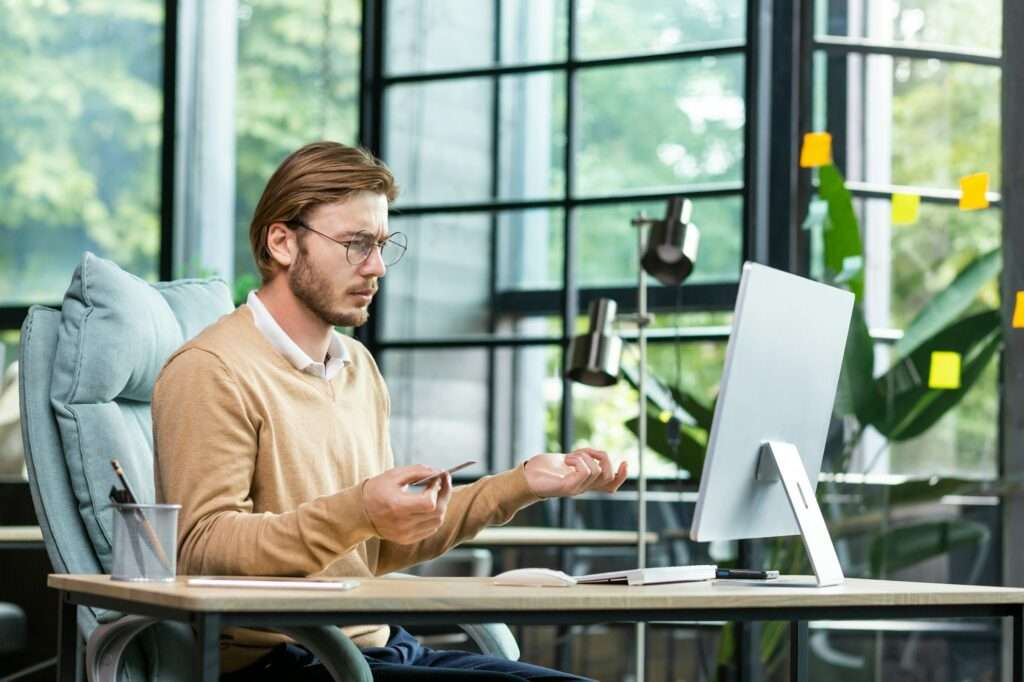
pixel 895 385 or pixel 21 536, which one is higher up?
pixel 895 385

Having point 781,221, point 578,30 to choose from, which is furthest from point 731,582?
point 578,30

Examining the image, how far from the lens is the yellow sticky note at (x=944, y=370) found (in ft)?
12.6

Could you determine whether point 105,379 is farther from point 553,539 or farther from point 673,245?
point 673,245

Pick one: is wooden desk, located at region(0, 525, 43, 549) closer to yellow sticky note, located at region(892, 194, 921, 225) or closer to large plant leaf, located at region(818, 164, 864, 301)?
large plant leaf, located at region(818, 164, 864, 301)

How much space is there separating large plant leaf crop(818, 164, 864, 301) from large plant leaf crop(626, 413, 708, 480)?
0.57 metres

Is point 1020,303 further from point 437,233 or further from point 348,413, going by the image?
point 348,413

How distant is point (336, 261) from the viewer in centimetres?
202

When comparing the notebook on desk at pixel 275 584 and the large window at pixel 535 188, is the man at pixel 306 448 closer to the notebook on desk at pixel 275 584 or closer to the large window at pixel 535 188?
the notebook on desk at pixel 275 584

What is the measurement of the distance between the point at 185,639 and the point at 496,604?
593 mm

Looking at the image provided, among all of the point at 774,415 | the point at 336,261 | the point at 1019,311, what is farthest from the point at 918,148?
the point at 336,261

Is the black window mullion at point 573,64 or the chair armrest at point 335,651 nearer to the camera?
the chair armrest at point 335,651

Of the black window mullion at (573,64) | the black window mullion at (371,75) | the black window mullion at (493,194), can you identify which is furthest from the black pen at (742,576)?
the black window mullion at (371,75)

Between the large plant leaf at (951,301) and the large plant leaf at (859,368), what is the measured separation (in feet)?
0.28

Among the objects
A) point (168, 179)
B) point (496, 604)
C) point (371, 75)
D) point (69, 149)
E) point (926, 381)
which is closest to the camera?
point (496, 604)
